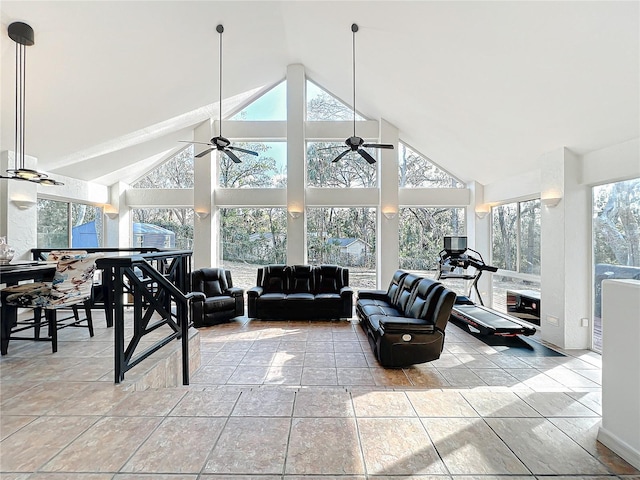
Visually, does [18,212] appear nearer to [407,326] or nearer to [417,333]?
[407,326]

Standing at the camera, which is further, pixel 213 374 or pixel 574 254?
pixel 574 254

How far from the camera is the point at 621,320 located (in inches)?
62.7

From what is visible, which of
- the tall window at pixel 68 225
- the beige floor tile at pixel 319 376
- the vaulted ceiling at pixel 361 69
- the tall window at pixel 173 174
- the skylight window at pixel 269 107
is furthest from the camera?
the tall window at pixel 173 174

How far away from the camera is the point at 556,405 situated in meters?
2.09

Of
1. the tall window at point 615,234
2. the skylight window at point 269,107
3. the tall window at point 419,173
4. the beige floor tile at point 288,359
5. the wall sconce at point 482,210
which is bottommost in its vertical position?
the beige floor tile at point 288,359

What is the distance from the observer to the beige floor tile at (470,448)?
58.4 inches

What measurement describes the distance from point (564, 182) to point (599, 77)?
5.42ft

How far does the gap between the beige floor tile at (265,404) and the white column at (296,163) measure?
5.07 meters

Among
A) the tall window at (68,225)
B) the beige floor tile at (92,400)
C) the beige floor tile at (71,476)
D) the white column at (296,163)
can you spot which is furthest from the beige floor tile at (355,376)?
the tall window at (68,225)

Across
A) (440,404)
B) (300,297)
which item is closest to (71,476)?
(440,404)

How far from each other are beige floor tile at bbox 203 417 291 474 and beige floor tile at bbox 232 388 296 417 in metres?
0.06

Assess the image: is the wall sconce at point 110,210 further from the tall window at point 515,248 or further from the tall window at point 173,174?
the tall window at point 515,248

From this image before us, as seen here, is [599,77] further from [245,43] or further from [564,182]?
[245,43]

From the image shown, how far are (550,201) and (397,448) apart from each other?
→ 466cm
